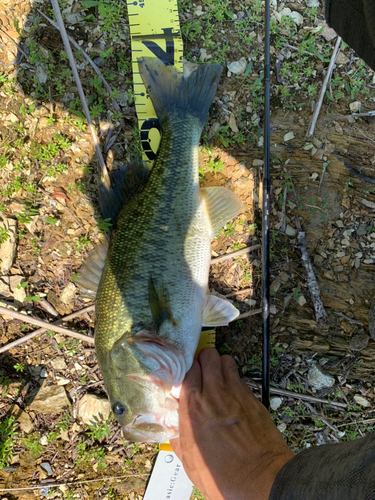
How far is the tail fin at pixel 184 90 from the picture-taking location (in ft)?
8.86

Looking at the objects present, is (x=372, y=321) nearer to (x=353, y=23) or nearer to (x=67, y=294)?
(x=353, y=23)

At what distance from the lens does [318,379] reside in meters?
2.93

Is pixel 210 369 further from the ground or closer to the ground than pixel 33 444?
further from the ground

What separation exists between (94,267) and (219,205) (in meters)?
1.10

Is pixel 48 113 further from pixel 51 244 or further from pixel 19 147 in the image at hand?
pixel 51 244

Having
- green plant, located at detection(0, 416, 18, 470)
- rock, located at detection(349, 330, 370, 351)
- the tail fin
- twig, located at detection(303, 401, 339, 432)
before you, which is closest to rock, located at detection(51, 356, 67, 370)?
green plant, located at detection(0, 416, 18, 470)

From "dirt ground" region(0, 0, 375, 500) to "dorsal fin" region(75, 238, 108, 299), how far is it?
58cm

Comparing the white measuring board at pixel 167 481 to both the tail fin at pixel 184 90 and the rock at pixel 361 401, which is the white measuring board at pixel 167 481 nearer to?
the rock at pixel 361 401

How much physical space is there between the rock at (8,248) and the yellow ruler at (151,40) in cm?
143

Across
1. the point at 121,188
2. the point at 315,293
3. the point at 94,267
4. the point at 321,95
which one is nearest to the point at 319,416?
the point at 315,293

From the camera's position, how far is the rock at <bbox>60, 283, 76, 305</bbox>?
3.10m

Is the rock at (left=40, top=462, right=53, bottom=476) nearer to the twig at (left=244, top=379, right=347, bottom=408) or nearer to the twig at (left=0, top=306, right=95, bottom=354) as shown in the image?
the twig at (left=0, top=306, right=95, bottom=354)

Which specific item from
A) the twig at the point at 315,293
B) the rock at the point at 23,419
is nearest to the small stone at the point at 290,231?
the twig at the point at 315,293

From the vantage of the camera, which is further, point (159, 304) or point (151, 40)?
point (151, 40)
